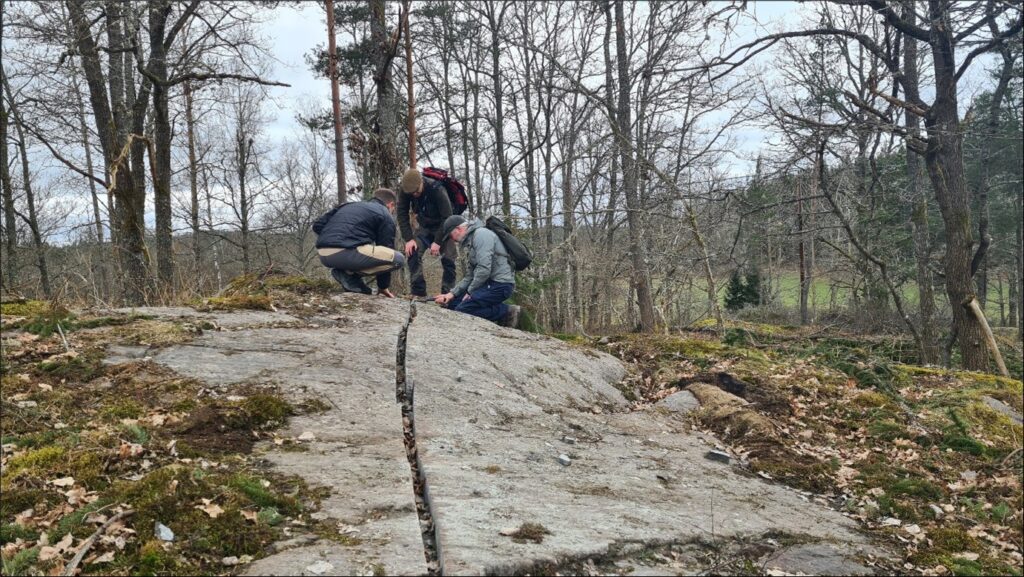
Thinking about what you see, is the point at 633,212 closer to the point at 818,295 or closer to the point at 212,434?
the point at 212,434

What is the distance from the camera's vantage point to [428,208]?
884 centimetres

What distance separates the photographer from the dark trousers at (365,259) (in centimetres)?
766

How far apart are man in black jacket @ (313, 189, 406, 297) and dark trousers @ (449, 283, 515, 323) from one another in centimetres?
99

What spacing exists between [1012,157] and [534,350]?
2798 cm

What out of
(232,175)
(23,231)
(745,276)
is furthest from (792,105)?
(23,231)

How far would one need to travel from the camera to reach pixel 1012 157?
24891 mm

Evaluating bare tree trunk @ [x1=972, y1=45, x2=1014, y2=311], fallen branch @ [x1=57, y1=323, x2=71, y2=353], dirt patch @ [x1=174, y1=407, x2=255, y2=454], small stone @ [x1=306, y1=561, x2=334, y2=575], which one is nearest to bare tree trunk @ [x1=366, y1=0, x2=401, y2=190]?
fallen branch @ [x1=57, y1=323, x2=71, y2=353]

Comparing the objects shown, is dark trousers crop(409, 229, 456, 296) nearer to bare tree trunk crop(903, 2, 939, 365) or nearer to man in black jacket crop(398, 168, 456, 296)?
man in black jacket crop(398, 168, 456, 296)

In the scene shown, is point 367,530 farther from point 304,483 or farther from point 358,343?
point 358,343

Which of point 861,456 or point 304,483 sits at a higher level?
point 304,483

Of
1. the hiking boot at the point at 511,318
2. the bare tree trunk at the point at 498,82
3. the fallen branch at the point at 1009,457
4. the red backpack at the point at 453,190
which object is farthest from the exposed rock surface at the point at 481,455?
the bare tree trunk at the point at 498,82

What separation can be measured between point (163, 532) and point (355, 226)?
5.44m

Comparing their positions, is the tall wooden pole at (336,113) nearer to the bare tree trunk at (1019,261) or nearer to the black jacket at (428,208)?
the black jacket at (428,208)

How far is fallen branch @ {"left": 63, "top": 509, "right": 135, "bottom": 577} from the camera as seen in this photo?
86.6 inches
